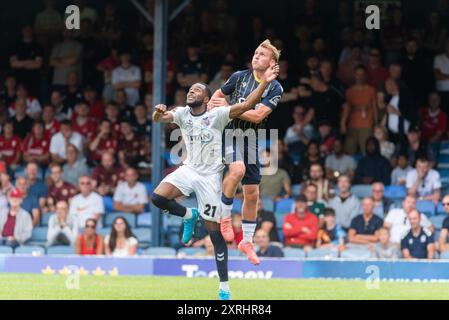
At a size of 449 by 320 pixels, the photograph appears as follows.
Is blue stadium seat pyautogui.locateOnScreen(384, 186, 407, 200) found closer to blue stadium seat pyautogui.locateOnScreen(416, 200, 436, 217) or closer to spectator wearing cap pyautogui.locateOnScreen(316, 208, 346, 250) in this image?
blue stadium seat pyautogui.locateOnScreen(416, 200, 436, 217)

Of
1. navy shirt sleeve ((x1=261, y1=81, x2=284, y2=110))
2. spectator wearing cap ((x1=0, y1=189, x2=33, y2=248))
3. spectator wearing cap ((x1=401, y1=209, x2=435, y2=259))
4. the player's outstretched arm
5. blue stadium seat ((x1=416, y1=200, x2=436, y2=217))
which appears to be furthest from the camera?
spectator wearing cap ((x1=0, y1=189, x2=33, y2=248))

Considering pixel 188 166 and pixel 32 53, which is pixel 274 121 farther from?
pixel 188 166

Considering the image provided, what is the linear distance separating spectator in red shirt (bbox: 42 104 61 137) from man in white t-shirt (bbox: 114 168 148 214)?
2.27 meters

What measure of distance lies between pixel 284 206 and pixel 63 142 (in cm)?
450

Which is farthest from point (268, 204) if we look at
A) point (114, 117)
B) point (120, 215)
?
point (114, 117)

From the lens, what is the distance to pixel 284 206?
24.0 meters

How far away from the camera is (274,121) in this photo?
25.6 m

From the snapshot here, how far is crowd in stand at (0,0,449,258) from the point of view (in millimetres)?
22906

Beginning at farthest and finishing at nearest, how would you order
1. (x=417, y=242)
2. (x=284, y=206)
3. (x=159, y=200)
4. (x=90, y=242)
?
1. (x=284, y=206)
2. (x=90, y=242)
3. (x=417, y=242)
4. (x=159, y=200)

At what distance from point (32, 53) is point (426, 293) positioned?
12.1 meters

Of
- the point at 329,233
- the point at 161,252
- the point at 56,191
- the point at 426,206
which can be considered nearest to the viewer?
the point at 161,252

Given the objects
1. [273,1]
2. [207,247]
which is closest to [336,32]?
[273,1]

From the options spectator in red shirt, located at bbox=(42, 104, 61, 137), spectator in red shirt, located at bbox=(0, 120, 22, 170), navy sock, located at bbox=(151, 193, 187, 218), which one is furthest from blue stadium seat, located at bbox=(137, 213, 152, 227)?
navy sock, located at bbox=(151, 193, 187, 218)

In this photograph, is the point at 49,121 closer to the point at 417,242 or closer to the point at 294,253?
the point at 294,253
